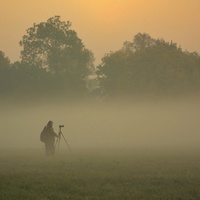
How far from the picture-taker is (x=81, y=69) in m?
106

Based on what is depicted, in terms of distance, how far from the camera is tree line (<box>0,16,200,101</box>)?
87125mm

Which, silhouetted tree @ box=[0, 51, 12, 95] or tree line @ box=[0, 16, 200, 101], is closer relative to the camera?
tree line @ box=[0, 16, 200, 101]

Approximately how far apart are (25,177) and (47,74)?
78.0 meters

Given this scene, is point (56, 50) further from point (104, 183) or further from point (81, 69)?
point (104, 183)

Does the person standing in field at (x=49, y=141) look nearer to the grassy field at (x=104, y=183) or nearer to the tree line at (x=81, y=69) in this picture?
the grassy field at (x=104, y=183)

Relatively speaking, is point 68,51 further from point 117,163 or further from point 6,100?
point 117,163

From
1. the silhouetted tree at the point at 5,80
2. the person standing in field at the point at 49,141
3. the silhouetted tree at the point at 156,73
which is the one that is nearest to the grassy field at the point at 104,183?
the person standing in field at the point at 49,141

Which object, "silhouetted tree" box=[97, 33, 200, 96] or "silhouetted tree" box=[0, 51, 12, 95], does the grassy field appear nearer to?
"silhouetted tree" box=[97, 33, 200, 96]

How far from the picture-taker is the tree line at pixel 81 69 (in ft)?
286

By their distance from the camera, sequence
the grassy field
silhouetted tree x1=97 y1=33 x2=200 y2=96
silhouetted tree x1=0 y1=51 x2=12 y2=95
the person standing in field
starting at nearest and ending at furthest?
1. the grassy field
2. the person standing in field
3. silhouetted tree x1=97 y1=33 x2=200 y2=96
4. silhouetted tree x1=0 y1=51 x2=12 y2=95

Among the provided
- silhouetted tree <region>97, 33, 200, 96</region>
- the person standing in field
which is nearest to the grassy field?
the person standing in field

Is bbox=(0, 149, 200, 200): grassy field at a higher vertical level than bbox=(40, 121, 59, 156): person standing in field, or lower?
lower

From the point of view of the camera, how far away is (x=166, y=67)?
8725 cm

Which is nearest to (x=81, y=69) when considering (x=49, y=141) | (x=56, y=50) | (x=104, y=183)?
(x=56, y=50)
